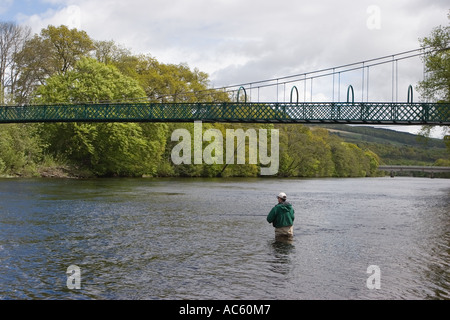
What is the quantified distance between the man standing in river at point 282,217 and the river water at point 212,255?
404 millimetres

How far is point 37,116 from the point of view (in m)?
54.7

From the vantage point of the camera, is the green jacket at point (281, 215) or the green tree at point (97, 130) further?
the green tree at point (97, 130)

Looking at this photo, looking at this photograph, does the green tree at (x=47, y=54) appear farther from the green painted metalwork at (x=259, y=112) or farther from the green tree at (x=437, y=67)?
the green tree at (x=437, y=67)

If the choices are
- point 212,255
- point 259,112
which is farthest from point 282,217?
point 259,112

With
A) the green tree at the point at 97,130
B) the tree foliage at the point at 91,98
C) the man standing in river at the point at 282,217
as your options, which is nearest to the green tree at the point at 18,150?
the tree foliage at the point at 91,98

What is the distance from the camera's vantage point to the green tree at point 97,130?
192ft

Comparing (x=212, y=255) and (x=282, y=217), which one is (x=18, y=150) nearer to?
(x=282, y=217)

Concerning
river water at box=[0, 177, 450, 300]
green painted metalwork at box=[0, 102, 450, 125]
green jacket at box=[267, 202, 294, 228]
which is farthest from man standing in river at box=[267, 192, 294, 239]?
green painted metalwork at box=[0, 102, 450, 125]

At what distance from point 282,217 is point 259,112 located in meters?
31.1

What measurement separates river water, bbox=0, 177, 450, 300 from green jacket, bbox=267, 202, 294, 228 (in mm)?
710

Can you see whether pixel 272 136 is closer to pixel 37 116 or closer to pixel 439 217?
pixel 37 116

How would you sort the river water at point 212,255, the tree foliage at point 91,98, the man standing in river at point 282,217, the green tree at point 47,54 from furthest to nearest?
the green tree at point 47,54 < the tree foliage at point 91,98 < the man standing in river at point 282,217 < the river water at point 212,255

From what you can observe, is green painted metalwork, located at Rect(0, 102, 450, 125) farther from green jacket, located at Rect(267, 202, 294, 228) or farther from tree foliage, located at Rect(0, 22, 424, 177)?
green jacket, located at Rect(267, 202, 294, 228)
